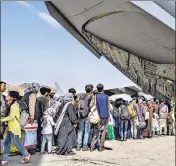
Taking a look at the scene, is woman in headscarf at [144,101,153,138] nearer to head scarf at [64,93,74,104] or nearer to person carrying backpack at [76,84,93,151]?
person carrying backpack at [76,84,93,151]

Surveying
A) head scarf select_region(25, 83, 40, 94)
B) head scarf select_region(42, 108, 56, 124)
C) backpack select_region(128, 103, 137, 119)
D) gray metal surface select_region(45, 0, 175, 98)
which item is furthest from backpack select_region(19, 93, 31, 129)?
gray metal surface select_region(45, 0, 175, 98)

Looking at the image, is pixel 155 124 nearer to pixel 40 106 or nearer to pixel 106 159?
pixel 106 159

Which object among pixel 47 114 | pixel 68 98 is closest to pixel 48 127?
pixel 47 114

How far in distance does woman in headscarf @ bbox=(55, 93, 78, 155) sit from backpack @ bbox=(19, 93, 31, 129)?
76cm

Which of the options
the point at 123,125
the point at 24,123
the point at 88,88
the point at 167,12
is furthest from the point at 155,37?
the point at 24,123

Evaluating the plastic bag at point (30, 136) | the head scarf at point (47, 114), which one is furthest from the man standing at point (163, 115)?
the plastic bag at point (30, 136)

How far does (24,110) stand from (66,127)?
0.94m

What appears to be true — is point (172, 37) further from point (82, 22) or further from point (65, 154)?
point (65, 154)

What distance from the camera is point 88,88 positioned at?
6.53m

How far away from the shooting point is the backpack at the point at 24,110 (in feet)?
17.6

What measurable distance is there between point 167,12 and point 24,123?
14.5 meters

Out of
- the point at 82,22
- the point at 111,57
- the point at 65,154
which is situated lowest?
the point at 65,154

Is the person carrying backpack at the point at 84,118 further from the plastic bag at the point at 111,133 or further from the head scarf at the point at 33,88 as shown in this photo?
the plastic bag at the point at 111,133

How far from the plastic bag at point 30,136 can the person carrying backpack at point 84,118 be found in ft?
3.41
